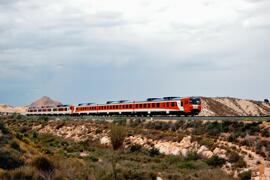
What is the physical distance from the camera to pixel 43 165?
61.7ft

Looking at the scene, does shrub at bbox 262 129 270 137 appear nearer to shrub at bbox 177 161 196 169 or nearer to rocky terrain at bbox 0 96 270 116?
shrub at bbox 177 161 196 169

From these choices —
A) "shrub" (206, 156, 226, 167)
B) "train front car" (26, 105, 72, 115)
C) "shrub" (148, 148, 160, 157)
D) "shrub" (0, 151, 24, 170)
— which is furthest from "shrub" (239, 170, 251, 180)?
"train front car" (26, 105, 72, 115)

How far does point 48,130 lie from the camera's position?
64.7 meters

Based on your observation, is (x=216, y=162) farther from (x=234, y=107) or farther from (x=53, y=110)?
(x=234, y=107)

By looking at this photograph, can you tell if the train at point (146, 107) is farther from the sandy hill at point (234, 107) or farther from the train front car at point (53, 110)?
the sandy hill at point (234, 107)

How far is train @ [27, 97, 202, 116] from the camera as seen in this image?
5184 centimetres

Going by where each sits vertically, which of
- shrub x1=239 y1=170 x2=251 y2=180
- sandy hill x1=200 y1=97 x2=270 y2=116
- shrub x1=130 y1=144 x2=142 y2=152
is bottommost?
shrub x1=239 y1=170 x2=251 y2=180

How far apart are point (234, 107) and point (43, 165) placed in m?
91.1

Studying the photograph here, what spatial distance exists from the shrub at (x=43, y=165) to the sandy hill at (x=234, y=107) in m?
73.3

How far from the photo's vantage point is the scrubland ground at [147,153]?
62.6ft

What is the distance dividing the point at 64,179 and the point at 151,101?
1640 inches

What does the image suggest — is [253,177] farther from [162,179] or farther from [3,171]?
[3,171]

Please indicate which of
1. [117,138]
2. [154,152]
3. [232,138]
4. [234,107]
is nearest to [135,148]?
[154,152]

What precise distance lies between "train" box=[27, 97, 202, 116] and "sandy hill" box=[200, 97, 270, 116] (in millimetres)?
26505
